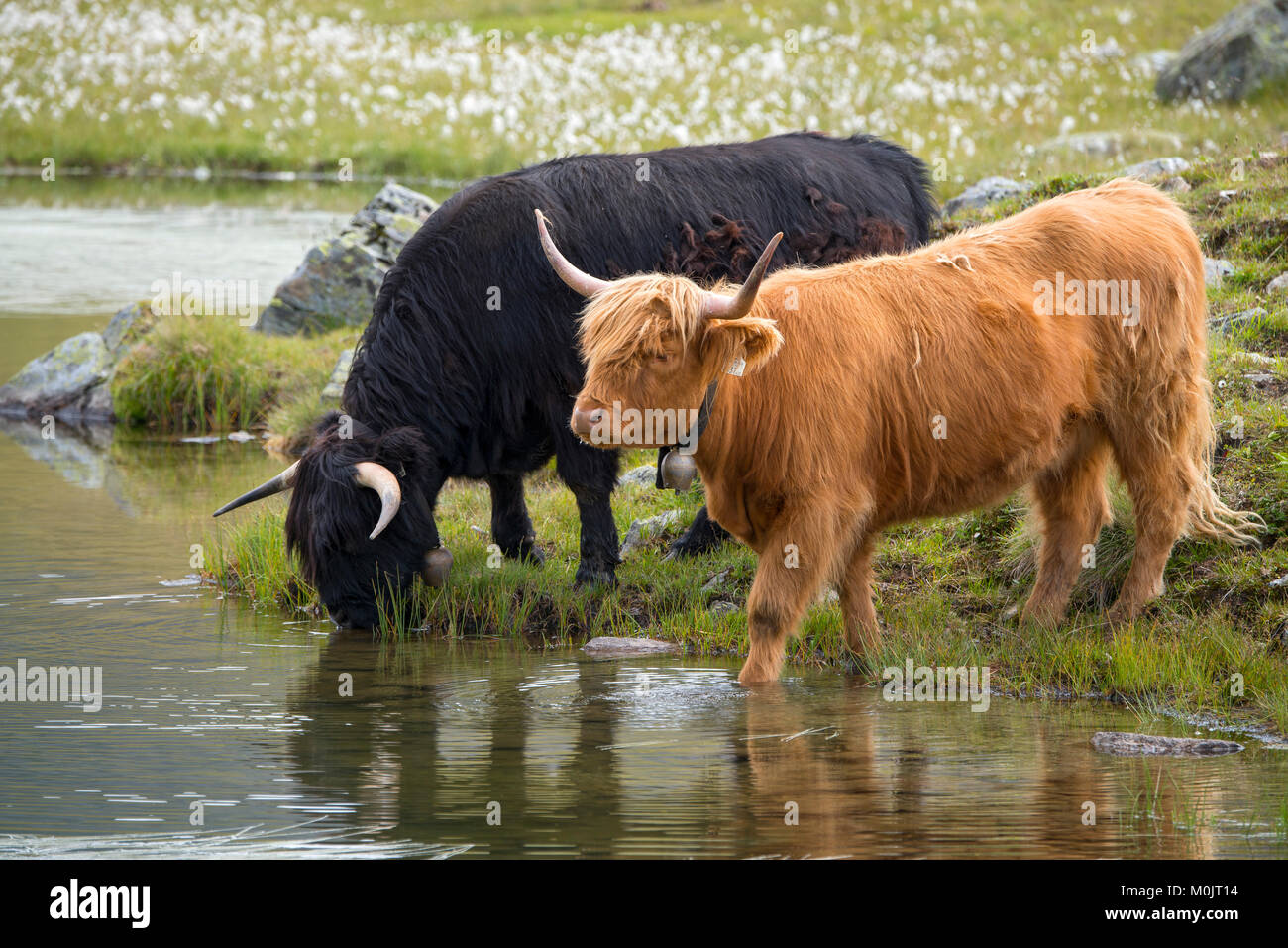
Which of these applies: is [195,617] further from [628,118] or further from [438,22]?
[438,22]

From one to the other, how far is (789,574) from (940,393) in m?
1.01

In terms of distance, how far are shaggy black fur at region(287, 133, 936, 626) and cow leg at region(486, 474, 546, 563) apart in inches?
3.3

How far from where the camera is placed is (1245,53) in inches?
788

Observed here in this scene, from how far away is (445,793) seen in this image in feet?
16.9

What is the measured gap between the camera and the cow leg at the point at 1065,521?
22.5 ft

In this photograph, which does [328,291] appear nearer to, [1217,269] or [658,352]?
[1217,269]

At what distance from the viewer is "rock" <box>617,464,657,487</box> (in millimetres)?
9242

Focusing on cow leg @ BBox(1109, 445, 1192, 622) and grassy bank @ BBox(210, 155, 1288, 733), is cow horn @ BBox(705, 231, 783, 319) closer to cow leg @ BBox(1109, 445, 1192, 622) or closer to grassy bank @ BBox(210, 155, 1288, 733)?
grassy bank @ BBox(210, 155, 1288, 733)

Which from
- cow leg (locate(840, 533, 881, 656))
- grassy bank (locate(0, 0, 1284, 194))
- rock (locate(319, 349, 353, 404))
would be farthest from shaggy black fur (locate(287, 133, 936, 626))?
grassy bank (locate(0, 0, 1284, 194))

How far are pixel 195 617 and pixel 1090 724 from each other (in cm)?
447

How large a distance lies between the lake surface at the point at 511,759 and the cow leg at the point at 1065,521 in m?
0.75

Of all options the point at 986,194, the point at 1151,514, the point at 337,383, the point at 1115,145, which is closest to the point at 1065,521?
the point at 1151,514

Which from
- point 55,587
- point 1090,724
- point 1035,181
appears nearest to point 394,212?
point 1035,181
